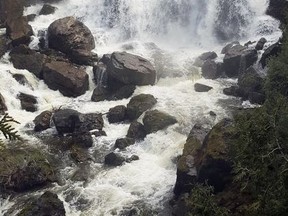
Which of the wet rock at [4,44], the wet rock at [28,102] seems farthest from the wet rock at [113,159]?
the wet rock at [4,44]

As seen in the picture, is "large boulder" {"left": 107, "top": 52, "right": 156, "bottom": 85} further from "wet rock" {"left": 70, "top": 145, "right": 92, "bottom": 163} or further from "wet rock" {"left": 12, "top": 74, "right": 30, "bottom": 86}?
"wet rock" {"left": 70, "top": 145, "right": 92, "bottom": 163}

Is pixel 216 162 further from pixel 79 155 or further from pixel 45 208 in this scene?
pixel 79 155

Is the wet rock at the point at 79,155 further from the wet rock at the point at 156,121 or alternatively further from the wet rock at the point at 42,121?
the wet rock at the point at 156,121

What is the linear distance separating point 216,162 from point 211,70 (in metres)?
15.3

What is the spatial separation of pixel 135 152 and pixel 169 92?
7434mm

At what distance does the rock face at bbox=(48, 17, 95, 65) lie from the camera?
1270 inches

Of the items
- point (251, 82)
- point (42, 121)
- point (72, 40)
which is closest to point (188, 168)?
point (42, 121)

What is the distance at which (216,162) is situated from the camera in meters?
17.0

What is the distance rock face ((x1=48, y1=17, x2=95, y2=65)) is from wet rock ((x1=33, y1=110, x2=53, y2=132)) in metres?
7.52

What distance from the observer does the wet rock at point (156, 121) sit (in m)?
24.1

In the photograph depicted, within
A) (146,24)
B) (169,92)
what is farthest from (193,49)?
(169,92)

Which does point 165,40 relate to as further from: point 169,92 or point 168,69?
point 169,92

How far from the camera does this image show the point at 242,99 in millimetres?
27016

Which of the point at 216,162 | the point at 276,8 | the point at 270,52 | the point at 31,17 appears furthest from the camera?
the point at 31,17
